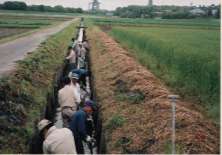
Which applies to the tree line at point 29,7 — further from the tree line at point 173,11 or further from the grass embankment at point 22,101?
the grass embankment at point 22,101

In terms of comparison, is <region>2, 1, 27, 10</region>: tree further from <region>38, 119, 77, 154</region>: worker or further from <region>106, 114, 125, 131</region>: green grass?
<region>38, 119, 77, 154</region>: worker

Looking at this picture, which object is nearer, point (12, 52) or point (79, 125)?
point (79, 125)

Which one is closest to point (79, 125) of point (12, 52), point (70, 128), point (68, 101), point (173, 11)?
point (70, 128)

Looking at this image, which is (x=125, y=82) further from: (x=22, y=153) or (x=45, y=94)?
(x=22, y=153)

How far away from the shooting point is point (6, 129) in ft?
26.0

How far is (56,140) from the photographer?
5.91m

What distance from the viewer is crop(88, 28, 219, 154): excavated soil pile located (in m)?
7.32

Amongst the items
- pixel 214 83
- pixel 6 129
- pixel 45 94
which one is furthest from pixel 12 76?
pixel 214 83

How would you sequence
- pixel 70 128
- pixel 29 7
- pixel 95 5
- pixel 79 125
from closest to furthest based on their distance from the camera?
pixel 79 125 < pixel 70 128 < pixel 29 7 < pixel 95 5

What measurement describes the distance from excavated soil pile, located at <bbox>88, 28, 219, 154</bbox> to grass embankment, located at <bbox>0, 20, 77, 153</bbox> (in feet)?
4.91

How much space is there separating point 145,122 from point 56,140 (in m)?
3.21

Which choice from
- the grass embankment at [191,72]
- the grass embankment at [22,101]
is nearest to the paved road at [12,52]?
the grass embankment at [22,101]

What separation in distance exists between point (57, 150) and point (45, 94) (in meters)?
6.05

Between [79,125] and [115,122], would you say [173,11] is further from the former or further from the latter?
[79,125]
